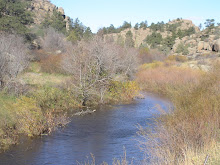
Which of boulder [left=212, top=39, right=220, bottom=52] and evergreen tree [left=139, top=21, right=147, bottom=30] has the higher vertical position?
evergreen tree [left=139, top=21, right=147, bottom=30]

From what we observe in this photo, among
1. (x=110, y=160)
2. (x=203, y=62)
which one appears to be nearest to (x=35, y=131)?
(x=110, y=160)

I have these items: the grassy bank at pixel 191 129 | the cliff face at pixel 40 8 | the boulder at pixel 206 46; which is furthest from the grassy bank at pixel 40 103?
the cliff face at pixel 40 8

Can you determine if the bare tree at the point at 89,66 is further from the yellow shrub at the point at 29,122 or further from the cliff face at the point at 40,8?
the cliff face at the point at 40,8

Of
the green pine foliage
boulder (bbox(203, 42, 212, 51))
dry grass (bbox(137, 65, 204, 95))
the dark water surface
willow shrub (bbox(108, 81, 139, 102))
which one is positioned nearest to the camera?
the dark water surface

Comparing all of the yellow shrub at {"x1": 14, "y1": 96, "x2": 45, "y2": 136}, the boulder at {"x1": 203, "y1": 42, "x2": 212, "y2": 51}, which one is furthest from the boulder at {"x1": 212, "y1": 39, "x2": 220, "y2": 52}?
the yellow shrub at {"x1": 14, "y1": 96, "x2": 45, "y2": 136}

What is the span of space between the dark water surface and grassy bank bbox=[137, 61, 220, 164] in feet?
6.82

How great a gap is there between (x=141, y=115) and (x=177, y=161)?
13904 millimetres

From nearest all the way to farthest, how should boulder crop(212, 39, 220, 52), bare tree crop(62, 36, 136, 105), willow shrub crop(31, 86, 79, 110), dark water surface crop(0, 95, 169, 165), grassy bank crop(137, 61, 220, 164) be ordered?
1. grassy bank crop(137, 61, 220, 164)
2. dark water surface crop(0, 95, 169, 165)
3. willow shrub crop(31, 86, 79, 110)
4. bare tree crop(62, 36, 136, 105)
5. boulder crop(212, 39, 220, 52)

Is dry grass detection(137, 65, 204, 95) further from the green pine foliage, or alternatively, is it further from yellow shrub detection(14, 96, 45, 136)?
the green pine foliage

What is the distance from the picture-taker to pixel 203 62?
5106cm

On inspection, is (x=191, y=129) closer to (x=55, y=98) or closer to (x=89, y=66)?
(x=55, y=98)

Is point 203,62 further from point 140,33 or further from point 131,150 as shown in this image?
point 140,33

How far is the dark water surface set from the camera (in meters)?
13.6

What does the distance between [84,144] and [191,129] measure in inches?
284
